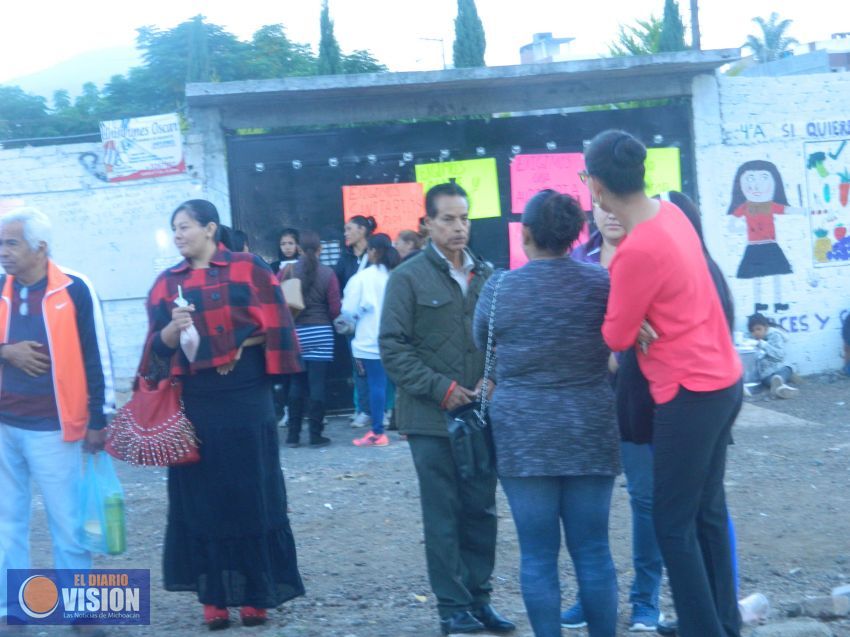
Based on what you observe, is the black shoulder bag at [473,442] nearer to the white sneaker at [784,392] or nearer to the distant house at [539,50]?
the white sneaker at [784,392]

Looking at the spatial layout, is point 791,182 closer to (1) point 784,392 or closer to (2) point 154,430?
(1) point 784,392

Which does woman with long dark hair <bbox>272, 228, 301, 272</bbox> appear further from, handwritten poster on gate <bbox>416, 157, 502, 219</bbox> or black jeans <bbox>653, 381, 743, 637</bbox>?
black jeans <bbox>653, 381, 743, 637</bbox>

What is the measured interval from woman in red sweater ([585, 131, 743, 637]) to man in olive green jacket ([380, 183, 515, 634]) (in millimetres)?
1051

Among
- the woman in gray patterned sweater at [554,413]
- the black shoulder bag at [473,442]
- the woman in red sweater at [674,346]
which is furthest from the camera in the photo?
the black shoulder bag at [473,442]

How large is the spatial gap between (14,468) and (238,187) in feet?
18.9

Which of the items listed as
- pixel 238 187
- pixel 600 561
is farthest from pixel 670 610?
pixel 238 187

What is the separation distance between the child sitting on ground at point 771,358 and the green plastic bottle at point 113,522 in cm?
751

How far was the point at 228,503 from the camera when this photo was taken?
482 cm

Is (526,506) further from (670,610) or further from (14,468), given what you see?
(14,468)

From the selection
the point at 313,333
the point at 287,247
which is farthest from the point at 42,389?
the point at 287,247

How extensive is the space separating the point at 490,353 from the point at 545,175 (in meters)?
6.73

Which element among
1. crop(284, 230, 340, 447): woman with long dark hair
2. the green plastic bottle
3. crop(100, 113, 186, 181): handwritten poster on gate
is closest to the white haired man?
the green plastic bottle

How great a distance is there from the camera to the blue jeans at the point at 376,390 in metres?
9.23

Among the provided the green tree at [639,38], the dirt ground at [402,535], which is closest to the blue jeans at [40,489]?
the dirt ground at [402,535]
